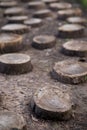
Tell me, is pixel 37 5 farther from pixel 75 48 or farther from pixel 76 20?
pixel 75 48

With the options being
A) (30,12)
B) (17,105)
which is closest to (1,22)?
(30,12)

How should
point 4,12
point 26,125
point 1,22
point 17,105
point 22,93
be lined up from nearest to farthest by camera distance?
point 26,125
point 17,105
point 22,93
point 1,22
point 4,12

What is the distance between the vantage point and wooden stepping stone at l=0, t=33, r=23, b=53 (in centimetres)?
450

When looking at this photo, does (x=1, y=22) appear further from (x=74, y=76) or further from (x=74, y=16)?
(x=74, y=76)

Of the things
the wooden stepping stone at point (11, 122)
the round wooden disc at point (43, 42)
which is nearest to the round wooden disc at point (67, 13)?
the round wooden disc at point (43, 42)

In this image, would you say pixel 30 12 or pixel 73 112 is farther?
pixel 30 12

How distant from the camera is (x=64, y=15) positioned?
6195 millimetres

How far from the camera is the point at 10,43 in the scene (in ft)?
14.8

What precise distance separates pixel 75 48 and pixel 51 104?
1631 millimetres

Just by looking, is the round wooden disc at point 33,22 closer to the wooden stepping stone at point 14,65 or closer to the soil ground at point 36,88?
the soil ground at point 36,88

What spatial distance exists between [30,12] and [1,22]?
102 cm

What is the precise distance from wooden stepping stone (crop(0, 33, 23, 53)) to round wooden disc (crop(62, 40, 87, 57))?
73 centimetres

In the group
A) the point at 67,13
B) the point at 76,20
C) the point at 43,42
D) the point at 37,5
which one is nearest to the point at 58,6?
the point at 37,5


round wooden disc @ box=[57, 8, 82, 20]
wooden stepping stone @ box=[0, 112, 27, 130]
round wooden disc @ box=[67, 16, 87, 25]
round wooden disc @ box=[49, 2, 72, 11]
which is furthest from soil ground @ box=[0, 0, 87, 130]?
round wooden disc @ box=[49, 2, 72, 11]
